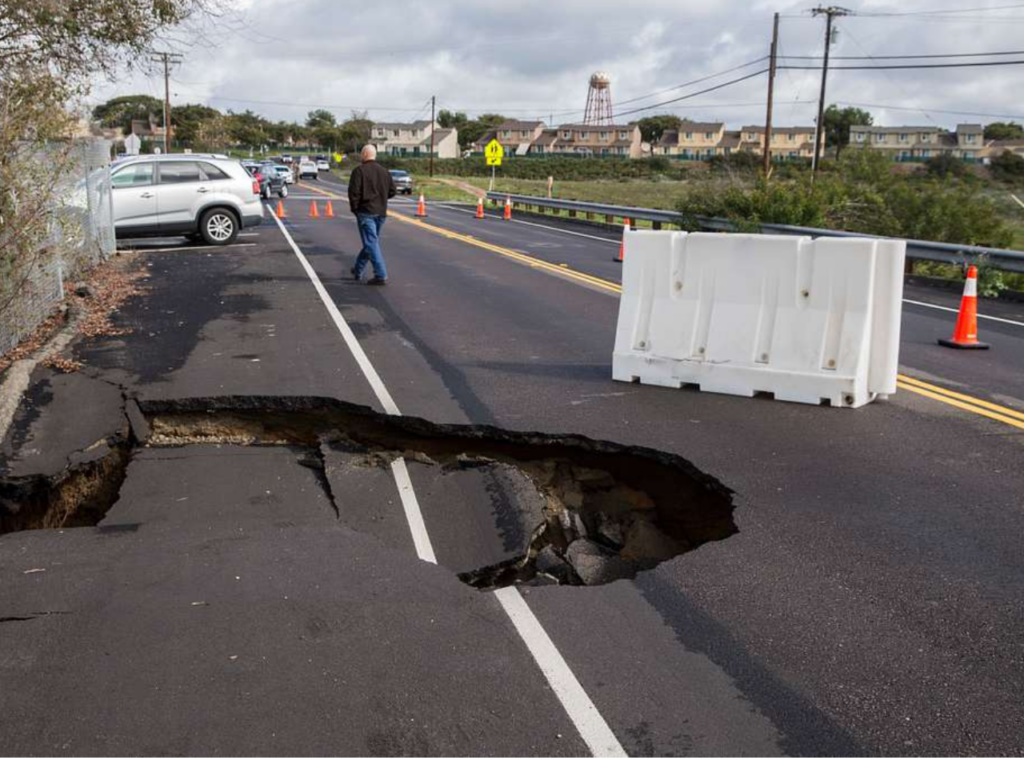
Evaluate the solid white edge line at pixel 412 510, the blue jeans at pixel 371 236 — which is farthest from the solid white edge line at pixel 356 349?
the solid white edge line at pixel 412 510

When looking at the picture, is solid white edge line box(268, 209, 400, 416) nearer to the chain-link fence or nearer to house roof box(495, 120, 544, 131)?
the chain-link fence

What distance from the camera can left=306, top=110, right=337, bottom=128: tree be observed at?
15825 cm

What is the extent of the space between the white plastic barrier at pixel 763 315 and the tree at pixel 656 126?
490ft

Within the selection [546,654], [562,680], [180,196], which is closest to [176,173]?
[180,196]

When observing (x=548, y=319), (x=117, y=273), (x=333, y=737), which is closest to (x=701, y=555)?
(x=333, y=737)

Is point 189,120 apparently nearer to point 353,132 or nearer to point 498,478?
point 353,132

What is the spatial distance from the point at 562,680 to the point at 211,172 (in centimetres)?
1882

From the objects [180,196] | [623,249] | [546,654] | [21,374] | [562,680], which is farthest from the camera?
[180,196]

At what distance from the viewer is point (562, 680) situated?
373 cm

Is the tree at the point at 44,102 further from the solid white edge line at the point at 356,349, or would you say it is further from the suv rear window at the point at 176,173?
the suv rear window at the point at 176,173

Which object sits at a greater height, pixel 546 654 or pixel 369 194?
pixel 369 194

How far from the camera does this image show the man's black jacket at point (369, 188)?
1458cm

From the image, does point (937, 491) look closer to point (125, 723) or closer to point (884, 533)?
point (884, 533)

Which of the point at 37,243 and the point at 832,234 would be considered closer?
the point at 37,243
